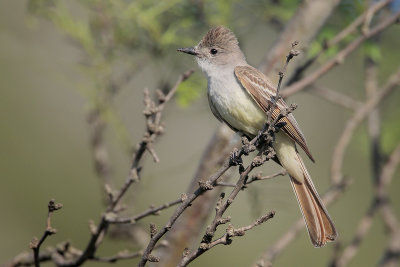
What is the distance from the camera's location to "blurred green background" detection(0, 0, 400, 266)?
17.1ft

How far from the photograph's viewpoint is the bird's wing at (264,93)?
436 cm

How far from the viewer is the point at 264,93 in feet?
14.8

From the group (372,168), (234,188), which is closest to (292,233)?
(372,168)

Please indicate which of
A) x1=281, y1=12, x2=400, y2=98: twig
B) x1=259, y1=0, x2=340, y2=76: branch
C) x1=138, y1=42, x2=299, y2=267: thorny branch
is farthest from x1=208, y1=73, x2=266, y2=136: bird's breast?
x1=138, y1=42, x2=299, y2=267: thorny branch

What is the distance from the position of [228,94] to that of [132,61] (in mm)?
1207

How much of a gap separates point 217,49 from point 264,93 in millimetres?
744

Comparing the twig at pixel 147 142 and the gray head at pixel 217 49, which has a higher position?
the gray head at pixel 217 49

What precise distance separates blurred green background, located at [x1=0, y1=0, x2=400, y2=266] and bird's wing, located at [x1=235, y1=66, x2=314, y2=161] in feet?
1.42

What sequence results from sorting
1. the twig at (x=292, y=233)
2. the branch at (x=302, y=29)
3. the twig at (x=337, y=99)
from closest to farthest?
the twig at (x=292, y=233) < the branch at (x=302, y=29) < the twig at (x=337, y=99)

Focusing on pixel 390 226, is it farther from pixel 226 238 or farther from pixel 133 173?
pixel 226 238

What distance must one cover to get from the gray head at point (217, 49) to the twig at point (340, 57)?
48cm

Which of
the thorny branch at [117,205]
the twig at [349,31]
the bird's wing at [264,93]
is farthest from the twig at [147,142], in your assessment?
the twig at [349,31]

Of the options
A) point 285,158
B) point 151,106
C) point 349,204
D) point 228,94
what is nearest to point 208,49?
point 228,94

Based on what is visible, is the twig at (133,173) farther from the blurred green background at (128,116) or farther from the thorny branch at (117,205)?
the blurred green background at (128,116)
